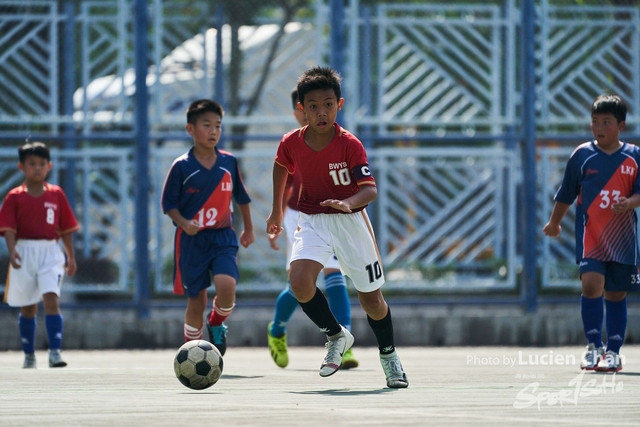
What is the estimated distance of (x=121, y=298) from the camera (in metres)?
12.4

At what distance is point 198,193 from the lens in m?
8.41

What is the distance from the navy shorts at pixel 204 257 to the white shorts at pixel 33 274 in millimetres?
1420

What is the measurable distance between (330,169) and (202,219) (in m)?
1.76

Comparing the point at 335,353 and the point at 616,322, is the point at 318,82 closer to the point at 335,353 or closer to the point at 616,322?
the point at 335,353

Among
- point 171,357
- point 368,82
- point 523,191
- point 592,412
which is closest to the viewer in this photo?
point 592,412

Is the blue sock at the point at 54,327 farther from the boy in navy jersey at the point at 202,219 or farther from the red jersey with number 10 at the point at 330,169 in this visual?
the red jersey with number 10 at the point at 330,169

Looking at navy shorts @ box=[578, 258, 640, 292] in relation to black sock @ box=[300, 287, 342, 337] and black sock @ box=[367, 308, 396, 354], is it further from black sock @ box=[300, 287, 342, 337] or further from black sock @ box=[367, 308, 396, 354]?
black sock @ box=[300, 287, 342, 337]

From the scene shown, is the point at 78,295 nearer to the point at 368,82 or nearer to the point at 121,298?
the point at 121,298

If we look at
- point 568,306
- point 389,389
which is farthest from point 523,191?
point 389,389

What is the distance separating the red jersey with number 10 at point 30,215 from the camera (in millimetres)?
9438

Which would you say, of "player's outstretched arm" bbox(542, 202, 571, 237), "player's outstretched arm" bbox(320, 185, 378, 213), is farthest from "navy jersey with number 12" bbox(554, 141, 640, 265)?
"player's outstretched arm" bbox(320, 185, 378, 213)

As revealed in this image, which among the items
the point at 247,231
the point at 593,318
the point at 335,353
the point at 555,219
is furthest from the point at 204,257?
the point at 593,318

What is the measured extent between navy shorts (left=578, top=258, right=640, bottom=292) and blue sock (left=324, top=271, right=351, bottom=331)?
168 centimetres

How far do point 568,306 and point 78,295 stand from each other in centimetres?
493
